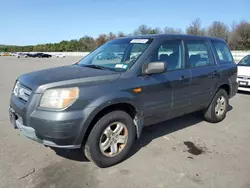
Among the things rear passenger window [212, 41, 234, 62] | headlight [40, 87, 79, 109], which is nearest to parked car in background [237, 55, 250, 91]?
rear passenger window [212, 41, 234, 62]

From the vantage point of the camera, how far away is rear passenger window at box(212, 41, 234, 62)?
505 centimetres

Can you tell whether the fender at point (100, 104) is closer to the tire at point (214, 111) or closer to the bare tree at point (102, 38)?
the tire at point (214, 111)

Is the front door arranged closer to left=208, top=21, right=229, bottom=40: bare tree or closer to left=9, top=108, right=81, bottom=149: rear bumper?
left=9, top=108, right=81, bottom=149: rear bumper

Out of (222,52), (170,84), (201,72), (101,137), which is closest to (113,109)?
(101,137)

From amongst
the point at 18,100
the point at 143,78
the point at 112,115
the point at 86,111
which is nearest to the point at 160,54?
the point at 143,78

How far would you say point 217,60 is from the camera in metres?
4.93

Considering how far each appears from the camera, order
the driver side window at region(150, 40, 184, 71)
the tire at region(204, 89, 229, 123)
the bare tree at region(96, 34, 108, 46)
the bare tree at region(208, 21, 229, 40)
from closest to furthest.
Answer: the driver side window at region(150, 40, 184, 71) < the tire at region(204, 89, 229, 123) < the bare tree at region(208, 21, 229, 40) < the bare tree at region(96, 34, 108, 46)

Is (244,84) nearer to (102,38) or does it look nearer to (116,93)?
(116,93)

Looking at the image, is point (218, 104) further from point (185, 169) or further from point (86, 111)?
point (86, 111)

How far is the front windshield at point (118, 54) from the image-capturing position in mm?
3623

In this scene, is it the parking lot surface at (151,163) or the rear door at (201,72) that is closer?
the parking lot surface at (151,163)

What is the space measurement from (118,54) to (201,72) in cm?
167

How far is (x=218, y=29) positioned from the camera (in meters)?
63.1

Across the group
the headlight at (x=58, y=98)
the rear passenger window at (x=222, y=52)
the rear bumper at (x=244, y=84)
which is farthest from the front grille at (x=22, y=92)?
the rear bumper at (x=244, y=84)
